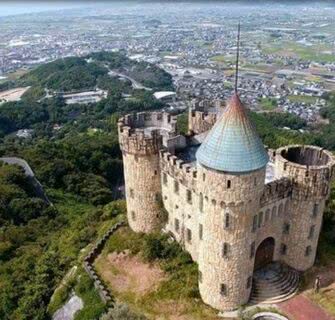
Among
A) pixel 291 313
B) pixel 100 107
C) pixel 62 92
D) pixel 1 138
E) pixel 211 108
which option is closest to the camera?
pixel 291 313

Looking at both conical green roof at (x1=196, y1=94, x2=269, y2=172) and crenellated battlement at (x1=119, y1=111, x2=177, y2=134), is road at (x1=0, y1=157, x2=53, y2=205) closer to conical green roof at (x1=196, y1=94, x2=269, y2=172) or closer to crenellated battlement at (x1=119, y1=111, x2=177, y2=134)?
crenellated battlement at (x1=119, y1=111, x2=177, y2=134)

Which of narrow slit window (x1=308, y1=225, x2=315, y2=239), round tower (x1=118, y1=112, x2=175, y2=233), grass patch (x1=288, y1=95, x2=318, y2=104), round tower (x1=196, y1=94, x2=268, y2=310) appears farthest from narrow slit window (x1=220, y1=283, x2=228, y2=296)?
grass patch (x1=288, y1=95, x2=318, y2=104)

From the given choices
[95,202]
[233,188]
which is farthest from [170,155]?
[95,202]

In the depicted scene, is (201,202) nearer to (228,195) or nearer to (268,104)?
(228,195)

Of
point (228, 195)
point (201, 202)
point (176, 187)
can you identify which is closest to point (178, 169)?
point (176, 187)

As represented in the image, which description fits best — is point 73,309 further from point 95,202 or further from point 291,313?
point 95,202

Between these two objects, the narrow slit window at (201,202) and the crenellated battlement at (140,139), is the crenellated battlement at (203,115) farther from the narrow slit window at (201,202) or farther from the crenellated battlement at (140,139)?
the narrow slit window at (201,202)

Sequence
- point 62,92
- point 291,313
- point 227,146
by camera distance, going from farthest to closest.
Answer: point 62,92
point 291,313
point 227,146

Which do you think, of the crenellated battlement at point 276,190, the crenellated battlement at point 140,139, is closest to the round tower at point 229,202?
the crenellated battlement at point 276,190
